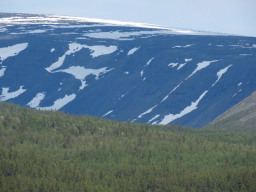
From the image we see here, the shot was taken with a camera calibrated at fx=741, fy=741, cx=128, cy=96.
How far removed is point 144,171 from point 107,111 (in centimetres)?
8068

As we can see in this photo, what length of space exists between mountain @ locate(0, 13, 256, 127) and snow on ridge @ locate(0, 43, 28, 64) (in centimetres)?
16

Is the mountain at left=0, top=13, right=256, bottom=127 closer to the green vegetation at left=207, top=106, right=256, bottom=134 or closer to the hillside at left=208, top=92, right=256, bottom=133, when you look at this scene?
the hillside at left=208, top=92, right=256, bottom=133

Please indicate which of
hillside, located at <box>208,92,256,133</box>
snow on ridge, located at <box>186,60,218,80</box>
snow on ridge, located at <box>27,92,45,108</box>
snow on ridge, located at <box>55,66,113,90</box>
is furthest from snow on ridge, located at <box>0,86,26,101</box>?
hillside, located at <box>208,92,256,133</box>

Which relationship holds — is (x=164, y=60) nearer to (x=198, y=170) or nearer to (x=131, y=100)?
(x=131, y=100)

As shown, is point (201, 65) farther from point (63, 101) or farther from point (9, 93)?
point (9, 93)

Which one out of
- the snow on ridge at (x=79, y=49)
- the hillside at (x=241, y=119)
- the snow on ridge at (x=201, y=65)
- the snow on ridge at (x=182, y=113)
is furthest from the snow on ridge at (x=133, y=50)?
the hillside at (x=241, y=119)

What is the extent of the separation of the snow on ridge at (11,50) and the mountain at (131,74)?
0.16m

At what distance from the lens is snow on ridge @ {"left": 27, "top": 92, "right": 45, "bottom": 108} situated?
145m

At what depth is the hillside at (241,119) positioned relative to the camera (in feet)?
295

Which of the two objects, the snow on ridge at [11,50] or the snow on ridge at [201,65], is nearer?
the snow on ridge at [201,65]

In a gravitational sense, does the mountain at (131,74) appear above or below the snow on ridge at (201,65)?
below

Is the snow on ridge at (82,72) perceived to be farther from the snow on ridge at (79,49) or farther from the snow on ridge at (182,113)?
the snow on ridge at (182,113)

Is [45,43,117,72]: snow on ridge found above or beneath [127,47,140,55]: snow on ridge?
beneath

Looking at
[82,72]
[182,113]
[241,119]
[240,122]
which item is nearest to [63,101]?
[82,72]
